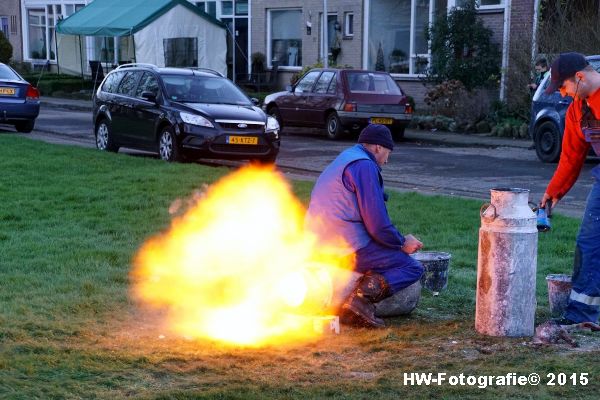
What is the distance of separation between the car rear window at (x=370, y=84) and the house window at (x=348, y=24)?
31.0 feet

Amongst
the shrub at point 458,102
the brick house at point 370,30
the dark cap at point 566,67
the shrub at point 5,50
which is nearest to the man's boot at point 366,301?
the dark cap at point 566,67

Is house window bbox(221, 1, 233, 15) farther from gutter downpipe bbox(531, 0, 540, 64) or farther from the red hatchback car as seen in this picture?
gutter downpipe bbox(531, 0, 540, 64)

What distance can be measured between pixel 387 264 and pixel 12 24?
4540cm

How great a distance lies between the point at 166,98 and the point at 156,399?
39.9ft

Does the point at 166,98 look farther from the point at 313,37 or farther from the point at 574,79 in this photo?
the point at 313,37

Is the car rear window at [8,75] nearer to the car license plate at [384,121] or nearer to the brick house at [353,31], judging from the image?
the car license plate at [384,121]

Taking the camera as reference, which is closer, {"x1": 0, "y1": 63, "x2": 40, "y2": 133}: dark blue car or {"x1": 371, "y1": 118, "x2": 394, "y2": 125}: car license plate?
{"x1": 0, "y1": 63, "x2": 40, "y2": 133}: dark blue car

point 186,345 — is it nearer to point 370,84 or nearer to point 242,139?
point 242,139

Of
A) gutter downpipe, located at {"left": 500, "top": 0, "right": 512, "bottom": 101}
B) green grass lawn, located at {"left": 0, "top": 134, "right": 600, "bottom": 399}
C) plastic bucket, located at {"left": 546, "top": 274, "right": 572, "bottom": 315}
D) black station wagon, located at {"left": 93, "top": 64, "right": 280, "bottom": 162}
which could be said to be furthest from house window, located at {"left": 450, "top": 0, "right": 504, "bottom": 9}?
plastic bucket, located at {"left": 546, "top": 274, "right": 572, "bottom": 315}

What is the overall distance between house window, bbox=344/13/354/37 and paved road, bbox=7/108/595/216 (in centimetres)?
803

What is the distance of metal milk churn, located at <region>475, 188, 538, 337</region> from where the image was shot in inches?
254

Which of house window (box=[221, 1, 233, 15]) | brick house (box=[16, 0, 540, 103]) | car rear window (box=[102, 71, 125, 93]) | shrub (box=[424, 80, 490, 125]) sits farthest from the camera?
house window (box=[221, 1, 233, 15])

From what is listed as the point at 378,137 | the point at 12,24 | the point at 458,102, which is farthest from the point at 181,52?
the point at 378,137

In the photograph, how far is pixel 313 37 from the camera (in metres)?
34.0
